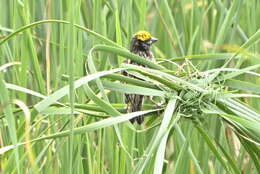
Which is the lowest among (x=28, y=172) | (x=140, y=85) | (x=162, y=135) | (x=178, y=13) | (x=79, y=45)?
(x=28, y=172)

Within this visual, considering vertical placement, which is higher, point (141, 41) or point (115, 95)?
point (141, 41)

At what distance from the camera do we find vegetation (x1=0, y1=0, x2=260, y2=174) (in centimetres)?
137

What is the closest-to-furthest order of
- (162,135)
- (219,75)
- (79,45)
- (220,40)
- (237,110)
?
(162,135) < (237,110) < (219,75) < (79,45) < (220,40)

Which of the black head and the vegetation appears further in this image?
the black head

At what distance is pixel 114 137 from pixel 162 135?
2.08ft

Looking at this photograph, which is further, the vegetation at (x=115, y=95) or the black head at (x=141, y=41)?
the black head at (x=141, y=41)

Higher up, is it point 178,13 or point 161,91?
point 178,13

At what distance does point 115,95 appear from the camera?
210 centimetres

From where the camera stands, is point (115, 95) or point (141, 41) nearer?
point (141, 41)

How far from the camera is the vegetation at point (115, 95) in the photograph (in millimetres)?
1374

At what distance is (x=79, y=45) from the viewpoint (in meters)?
1.70

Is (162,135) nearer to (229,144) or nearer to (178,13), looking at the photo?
(229,144)

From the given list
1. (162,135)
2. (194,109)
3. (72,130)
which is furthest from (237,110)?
(72,130)

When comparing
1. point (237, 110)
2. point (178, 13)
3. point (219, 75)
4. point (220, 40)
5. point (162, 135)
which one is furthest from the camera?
point (178, 13)
